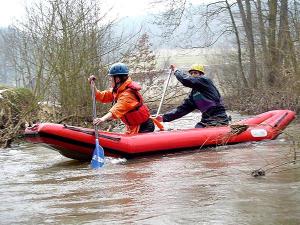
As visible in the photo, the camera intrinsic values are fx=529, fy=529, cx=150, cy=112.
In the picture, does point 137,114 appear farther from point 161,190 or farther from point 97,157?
point 161,190

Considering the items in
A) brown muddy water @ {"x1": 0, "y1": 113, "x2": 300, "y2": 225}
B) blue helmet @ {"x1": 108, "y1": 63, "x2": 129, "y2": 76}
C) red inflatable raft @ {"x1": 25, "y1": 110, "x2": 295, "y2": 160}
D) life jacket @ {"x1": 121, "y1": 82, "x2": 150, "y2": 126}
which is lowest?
brown muddy water @ {"x1": 0, "y1": 113, "x2": 300, "y2": 225}

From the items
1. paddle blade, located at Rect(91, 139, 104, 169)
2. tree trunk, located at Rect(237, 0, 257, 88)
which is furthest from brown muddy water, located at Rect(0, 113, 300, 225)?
tree trunk, located at Rect(237, 0, 257, 88)

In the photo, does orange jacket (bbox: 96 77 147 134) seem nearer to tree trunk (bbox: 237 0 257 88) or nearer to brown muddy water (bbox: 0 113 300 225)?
brown muddy water (bbox: 0 113 300 225)

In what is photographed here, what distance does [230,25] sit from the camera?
23531 mm

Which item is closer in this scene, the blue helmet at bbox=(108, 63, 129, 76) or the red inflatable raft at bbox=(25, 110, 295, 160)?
the red inflatable raft at bbox=(25, 110, 295, 160)

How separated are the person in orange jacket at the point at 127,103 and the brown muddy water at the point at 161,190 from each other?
68cm

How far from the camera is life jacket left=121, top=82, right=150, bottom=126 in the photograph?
25.6ft

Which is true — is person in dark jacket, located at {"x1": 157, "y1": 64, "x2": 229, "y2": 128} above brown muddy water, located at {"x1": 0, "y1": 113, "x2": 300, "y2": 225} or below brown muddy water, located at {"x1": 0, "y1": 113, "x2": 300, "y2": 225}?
above

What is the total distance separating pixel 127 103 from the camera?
25.3 ft

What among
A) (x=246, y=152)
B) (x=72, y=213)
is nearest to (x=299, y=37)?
(x=246, y=152)

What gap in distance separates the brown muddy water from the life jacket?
2.35 ft

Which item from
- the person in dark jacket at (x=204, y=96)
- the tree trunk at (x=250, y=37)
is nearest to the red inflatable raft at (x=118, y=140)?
the person in dark jacket at (x=204, y=96)

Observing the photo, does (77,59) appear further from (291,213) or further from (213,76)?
(213,76)

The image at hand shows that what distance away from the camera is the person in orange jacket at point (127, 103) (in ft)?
25.1
